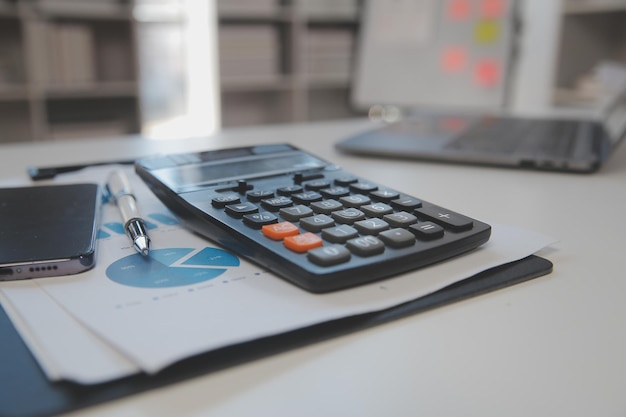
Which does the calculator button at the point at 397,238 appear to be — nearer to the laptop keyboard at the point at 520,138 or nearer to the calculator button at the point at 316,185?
the calculator button at the point at 316,185

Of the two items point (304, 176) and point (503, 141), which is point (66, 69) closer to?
point (503, 141)

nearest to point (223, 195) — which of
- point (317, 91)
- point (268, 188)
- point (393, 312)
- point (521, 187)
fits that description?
point (268, 188)

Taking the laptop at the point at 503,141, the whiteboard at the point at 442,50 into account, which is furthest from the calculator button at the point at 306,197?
the whiteboard at the point at 442,50

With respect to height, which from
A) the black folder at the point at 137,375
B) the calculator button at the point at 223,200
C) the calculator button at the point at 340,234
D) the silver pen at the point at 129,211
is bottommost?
the black folder at the point at 137,375

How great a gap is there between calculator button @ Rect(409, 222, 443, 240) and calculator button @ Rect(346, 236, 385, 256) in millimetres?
31

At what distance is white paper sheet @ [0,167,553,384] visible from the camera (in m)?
0.23

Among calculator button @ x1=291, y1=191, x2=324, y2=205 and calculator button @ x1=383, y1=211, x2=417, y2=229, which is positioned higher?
calculator button @ x1=291, y1=191, x2=324, y2=205

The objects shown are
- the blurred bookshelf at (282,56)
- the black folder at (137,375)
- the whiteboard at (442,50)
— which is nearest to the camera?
the black folder at (137,375)

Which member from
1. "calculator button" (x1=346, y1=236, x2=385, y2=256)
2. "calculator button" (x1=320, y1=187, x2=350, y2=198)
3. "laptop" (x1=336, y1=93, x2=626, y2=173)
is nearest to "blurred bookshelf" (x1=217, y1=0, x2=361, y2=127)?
"laptop" (x1=336, y1=93, x2=626, y2=173)

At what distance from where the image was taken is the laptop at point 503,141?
0.63 metres

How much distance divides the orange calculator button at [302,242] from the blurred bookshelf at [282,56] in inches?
92.4

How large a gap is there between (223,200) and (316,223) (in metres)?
0.08

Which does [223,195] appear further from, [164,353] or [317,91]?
[317,91]

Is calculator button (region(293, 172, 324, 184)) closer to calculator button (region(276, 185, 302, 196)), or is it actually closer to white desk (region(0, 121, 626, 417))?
calculator button (region(276, 185, 302, 196))
